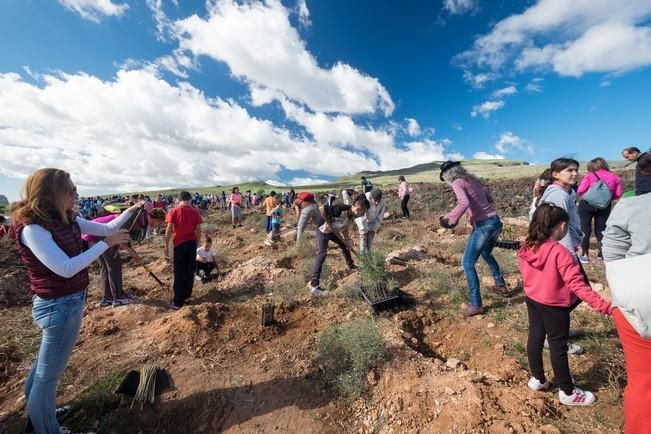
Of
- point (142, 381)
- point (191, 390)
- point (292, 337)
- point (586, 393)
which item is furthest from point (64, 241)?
point (586, 393)

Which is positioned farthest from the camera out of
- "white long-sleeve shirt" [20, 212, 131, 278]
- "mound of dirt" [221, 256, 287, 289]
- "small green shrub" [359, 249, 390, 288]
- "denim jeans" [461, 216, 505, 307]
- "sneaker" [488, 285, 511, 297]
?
"mound of dirt" [221, 256, 287, 289]

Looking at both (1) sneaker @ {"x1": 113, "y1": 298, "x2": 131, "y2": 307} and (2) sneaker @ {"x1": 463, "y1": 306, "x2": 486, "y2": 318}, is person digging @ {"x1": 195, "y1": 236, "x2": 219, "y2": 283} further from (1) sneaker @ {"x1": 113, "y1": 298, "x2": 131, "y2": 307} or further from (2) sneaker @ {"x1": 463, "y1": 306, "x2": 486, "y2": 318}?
(2) sneaker @ {"x1": 463, "y1": 306, "x2": 486, "y2": 318}

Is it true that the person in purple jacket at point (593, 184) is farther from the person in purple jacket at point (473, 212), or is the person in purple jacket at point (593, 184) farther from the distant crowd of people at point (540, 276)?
the distant crowd of people at point (540, 276)

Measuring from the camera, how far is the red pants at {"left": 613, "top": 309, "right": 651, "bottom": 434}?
164 cm

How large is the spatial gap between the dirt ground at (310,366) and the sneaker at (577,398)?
0.18 ft

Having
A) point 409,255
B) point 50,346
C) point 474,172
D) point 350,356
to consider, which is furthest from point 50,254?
point 474,172

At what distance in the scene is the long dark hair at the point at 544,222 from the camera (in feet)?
8.02

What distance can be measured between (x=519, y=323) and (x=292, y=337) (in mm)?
2709

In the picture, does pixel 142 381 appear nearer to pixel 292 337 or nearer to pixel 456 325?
pixel 292 337

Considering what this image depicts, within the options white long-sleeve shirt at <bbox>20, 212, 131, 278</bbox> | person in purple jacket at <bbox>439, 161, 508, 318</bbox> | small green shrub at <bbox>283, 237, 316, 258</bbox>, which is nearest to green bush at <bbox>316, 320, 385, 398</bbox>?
person in purple jacket at <bbox>439, 161, 508, 318</bbox>

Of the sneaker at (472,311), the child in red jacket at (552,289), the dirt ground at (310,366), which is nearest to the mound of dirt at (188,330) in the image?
the dirt ground at (310,366)

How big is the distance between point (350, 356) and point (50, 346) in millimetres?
2392

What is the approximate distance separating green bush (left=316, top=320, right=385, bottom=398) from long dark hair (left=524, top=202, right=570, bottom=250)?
1690 millimetres

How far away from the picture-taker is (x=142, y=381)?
9.55 feet
